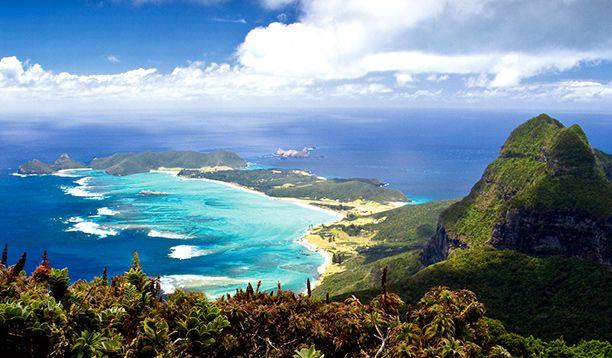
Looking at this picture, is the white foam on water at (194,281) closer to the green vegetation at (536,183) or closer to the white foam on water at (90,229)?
the white foam on water at (90,229)

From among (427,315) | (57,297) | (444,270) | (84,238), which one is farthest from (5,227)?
(427,315)

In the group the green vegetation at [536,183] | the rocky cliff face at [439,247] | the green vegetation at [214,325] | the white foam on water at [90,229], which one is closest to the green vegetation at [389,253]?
the rocky cliff face at [439,247]

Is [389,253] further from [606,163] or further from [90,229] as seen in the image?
[90,229]

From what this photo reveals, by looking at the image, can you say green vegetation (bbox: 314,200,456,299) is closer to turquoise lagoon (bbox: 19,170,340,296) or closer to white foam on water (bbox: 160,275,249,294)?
turquoise lagoon (bbox: 19,170,340,296)

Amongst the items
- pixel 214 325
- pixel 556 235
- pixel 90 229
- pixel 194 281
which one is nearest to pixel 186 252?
pixel 194 281

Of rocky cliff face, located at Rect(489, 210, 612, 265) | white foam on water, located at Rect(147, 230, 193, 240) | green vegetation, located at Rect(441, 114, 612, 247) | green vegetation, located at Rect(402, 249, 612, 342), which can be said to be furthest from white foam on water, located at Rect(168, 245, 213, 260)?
rocky cliff face, located at Rect(489, 210, 612, 265)
